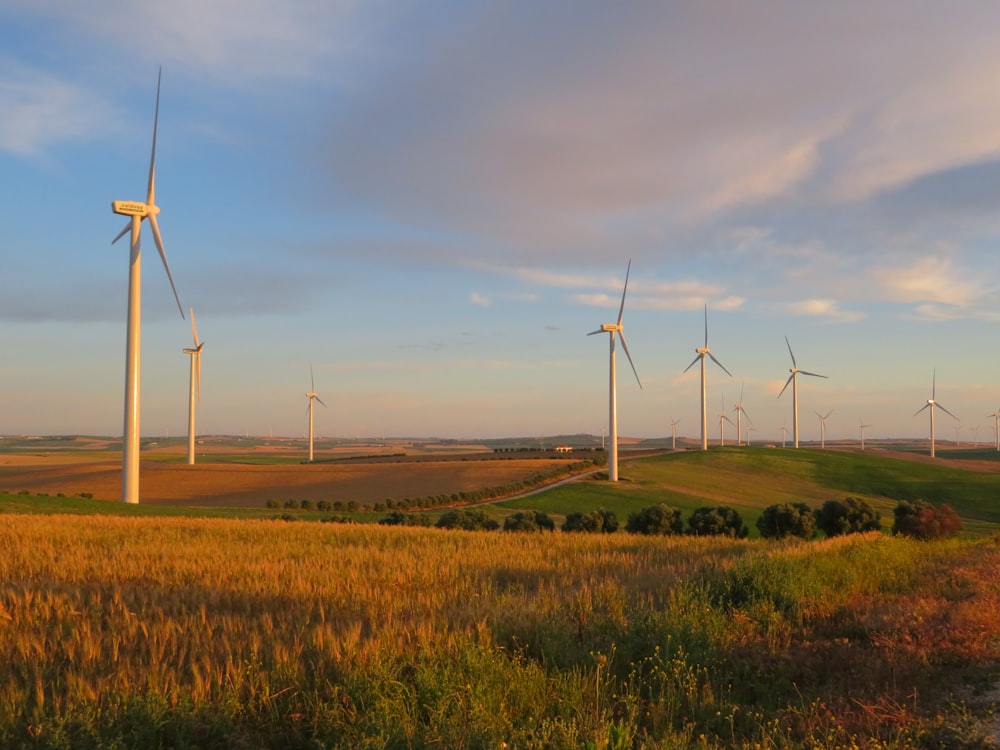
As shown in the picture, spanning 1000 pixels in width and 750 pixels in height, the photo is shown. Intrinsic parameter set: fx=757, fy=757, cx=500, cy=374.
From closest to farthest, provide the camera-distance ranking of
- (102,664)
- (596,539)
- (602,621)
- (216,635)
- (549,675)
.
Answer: (102,664) → (549,675) → (216,635) → (602,621) → (596,539)

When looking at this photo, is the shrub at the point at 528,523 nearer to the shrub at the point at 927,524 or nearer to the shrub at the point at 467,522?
the shrub at the point at 467,522

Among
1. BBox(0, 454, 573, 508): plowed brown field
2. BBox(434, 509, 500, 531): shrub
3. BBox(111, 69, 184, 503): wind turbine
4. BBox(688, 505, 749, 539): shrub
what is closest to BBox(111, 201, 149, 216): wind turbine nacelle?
BBox(111, 69, 184, 503): wind turbine

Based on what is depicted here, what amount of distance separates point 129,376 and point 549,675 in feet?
161

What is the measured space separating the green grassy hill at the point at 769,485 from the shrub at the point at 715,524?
10463mm

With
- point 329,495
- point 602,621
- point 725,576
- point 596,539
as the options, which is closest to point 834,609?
point 725,576

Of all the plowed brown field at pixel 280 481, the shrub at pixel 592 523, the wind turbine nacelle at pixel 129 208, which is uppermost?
the wind turbine nacelle at pixel 129 208

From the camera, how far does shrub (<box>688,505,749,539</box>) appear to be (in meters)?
42.8

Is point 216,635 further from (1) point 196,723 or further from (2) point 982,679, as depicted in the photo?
(2) point 982,679

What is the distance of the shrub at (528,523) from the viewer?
131 ft

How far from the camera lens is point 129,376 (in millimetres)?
50688

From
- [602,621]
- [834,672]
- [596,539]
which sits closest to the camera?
[834,672]

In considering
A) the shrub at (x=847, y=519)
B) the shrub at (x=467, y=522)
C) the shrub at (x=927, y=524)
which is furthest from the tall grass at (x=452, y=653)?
the shrub at (x=847, y=519)

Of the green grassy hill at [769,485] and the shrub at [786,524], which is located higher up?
the shrub at [786,524]

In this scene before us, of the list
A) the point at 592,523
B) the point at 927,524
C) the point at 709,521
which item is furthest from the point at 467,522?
the point at 927,524
